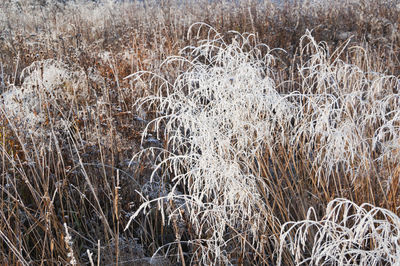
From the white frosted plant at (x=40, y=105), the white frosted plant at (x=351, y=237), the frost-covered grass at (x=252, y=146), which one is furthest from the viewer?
the white frosted plant at (x=40, y=105)

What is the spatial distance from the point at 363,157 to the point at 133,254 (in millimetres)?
1115

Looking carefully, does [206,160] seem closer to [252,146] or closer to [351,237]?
[252,146]

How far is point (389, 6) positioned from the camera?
6.88 m

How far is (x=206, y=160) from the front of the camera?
1.42 meters

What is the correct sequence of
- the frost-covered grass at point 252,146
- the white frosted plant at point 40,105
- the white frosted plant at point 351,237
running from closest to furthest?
the white frosted plant at point 351,237 < the frost-covered grass at point 252,146 < the white frosted plant at point 40,105

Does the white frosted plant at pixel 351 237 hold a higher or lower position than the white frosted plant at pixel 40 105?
lower

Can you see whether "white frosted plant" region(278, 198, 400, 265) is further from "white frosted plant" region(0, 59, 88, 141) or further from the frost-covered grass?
"white frosted plant" region(0, 59, 88, 141)

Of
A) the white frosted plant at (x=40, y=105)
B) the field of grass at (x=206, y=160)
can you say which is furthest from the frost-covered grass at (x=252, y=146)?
the white frosted plant at (x=40, y=105)

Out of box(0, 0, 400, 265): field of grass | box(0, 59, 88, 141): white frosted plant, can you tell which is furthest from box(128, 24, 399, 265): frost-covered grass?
box(0, 59, 88, 141): white frosted plant

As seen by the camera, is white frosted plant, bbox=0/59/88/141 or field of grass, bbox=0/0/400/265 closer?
field of grass, bbox=0/0/400/265

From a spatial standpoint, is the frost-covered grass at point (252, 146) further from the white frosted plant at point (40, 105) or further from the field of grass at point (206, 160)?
the white frosted plant at point (40, 105)

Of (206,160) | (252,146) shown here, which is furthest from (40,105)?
(252,146)

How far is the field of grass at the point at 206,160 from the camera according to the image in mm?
1340

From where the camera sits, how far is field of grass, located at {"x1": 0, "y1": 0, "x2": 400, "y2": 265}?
1.34 meters
